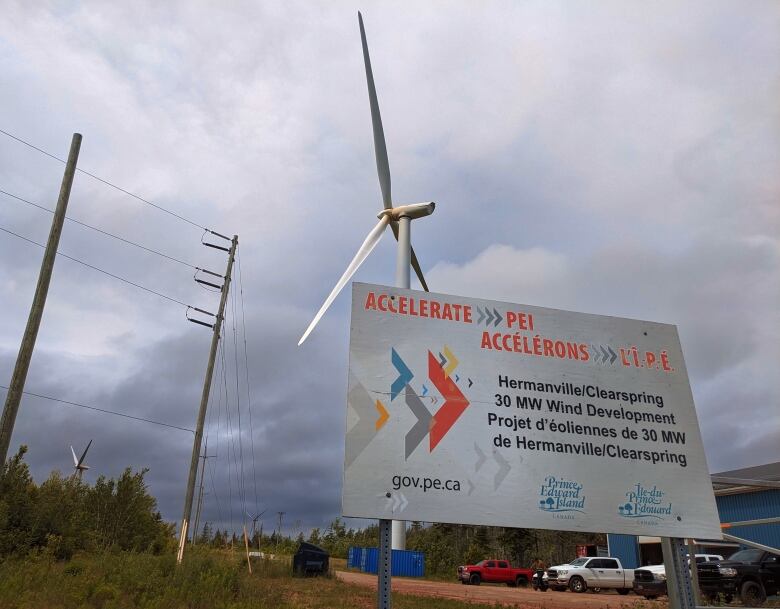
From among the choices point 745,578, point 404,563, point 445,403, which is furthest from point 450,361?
point 404,563

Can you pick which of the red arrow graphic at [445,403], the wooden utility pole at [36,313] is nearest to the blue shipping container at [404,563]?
the wooden utility pole at [36,313]

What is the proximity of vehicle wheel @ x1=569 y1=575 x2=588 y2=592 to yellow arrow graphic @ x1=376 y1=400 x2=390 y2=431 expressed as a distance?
26747 millimetres

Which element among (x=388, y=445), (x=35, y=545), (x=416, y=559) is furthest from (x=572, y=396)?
(x=416, y=559)

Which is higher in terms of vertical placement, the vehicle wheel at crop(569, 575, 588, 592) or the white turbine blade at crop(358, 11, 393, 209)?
the white turbine blade at crop(358, 11, 393, 209)

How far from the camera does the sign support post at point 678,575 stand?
24.5 feet

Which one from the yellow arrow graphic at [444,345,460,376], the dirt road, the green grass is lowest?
the dirt road

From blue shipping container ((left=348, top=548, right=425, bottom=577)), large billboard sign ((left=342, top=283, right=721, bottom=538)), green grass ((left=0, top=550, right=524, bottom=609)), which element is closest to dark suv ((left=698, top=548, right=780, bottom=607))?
green grass ((left=0, top=550, right=524, bottom=609))

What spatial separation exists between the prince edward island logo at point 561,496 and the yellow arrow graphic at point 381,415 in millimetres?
2200

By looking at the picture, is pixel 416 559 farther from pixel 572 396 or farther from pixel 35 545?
pixel 572 396

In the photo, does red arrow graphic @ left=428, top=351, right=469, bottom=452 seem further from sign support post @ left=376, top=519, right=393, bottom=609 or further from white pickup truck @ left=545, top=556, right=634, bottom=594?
white pickup truck @ left=545, top=556, right=634, bottom=594

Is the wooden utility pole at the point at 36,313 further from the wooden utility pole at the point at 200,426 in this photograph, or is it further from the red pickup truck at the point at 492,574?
the red pickup truck at the point at 492,574

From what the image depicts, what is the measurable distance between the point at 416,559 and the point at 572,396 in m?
35.6

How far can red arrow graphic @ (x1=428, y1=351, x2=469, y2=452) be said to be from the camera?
7164 millimetres

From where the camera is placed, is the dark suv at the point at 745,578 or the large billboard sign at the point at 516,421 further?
the dark suv at the point at 745,578
